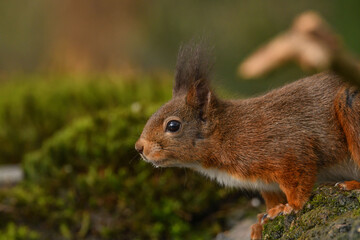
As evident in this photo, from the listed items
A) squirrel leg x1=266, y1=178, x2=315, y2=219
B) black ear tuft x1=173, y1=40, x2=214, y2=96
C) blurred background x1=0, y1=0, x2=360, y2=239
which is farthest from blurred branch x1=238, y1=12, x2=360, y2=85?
squirrel leg x1=266, y1=178, x2=315, y2=219

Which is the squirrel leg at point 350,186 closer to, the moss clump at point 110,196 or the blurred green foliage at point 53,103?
Answer: the moss clump at point 110,196

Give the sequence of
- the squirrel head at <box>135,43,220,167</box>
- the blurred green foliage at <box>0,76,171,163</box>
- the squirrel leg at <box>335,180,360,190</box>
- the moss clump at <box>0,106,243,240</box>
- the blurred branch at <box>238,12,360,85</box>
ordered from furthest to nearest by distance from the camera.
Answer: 1. the blurred green foliage at <box>0,76,171,163</box>
2. the blurred branch at <box>238,12,360,85</box>
3. the moss clump at <box>0,106,243,240</box>
4. the squirrel head at <box>135,43,220,167</box>
5. the squirrel leg at <box>335,180,360,190</box>

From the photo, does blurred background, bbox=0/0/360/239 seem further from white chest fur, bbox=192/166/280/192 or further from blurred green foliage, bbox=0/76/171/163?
white chest fur, bbox=192/166/280/192

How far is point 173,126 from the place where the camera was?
402 centimetres

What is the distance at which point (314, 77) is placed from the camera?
3938 mm

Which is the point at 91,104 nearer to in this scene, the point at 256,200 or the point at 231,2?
the point at 256,200

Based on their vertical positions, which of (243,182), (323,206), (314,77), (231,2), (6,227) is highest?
(231,2)

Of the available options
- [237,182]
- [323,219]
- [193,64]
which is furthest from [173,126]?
[323,219]

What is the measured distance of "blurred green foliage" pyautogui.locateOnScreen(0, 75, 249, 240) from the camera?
205 inches

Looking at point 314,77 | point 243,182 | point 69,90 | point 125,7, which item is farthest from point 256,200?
point 125,7

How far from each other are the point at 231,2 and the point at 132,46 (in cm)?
345

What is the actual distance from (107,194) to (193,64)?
192cm

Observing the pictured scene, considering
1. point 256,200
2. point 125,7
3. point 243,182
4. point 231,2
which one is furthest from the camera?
point 125,7

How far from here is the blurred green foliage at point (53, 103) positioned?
6.77 m
